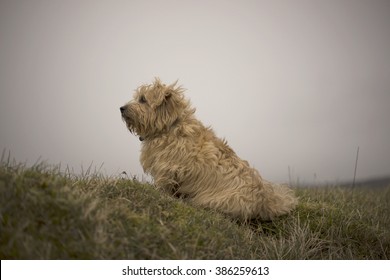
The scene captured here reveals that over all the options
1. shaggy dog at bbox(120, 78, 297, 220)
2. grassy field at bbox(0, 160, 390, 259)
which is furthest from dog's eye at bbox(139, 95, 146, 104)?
grassy field at bbox(0, 160, 390, 259)

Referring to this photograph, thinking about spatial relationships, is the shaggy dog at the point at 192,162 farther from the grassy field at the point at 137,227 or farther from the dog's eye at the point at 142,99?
the grassy field at the point at 137,227

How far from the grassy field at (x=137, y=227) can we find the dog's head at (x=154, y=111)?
48.9 inches

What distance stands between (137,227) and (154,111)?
9.92ft

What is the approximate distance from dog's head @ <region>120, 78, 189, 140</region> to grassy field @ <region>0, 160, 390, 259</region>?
4.07 feet

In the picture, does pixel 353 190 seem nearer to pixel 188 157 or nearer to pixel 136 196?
pixel 188 157

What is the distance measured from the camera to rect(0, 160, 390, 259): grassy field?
133 inches

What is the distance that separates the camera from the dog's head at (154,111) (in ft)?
22.0

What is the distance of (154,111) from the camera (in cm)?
670

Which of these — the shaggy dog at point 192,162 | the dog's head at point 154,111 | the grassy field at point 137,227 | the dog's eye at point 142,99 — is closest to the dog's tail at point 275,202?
the shaggy dog at point 192,162

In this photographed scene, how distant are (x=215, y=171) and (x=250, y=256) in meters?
1.82

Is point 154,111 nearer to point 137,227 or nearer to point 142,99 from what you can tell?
point 142,99

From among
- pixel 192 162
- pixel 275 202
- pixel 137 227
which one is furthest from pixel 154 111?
pixel 137 227
